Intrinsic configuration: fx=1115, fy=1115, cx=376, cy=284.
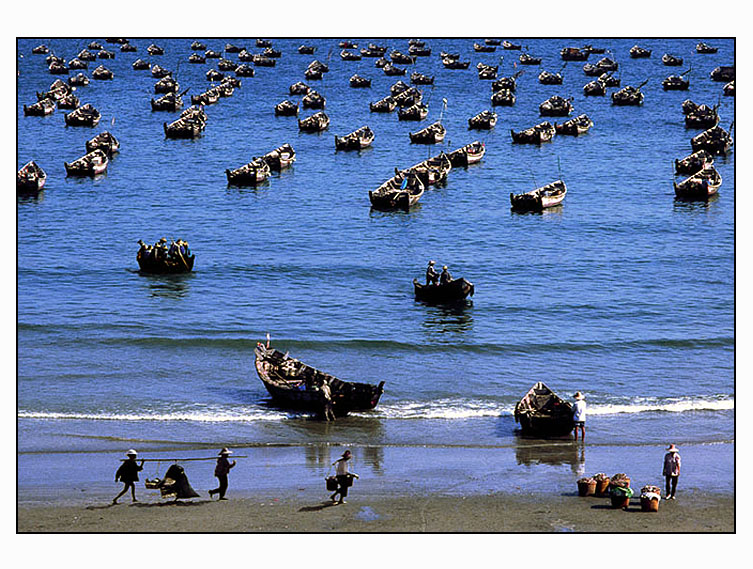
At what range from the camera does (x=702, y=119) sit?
100m

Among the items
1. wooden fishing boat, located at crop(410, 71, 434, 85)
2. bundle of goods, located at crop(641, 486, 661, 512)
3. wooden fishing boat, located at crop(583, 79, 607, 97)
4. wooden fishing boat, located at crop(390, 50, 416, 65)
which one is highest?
wooden fishing boat, located at crop(390, 50, 416, 65)

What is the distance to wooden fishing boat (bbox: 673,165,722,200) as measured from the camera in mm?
76938

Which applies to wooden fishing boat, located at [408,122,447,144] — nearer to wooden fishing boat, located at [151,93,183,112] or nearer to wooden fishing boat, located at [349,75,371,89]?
wooden fishing boat, located at [151,93,183,112]

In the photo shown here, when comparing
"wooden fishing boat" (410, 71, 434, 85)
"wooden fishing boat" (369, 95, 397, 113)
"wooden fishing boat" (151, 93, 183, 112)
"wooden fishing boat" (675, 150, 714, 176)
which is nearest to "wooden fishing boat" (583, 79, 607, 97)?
"wooden fishing boat" (410, 71, 434, 85)

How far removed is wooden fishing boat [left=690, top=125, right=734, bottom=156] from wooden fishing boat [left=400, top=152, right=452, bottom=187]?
22107 millimetres

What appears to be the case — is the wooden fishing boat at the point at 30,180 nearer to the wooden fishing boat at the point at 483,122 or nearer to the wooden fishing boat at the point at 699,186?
the wooden fishing boat at the point at 483,122

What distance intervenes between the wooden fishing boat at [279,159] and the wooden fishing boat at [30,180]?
667 inches

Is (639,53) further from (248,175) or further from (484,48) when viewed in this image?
(248,175)

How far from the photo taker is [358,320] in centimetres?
5128

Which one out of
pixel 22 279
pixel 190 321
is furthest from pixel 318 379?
pixel 22 279

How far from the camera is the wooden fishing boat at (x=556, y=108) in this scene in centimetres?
10888

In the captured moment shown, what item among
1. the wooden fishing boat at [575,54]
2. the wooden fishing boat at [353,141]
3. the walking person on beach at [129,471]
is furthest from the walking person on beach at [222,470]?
the wooden fishing boat at [575,54]

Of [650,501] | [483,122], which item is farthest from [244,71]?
[650,501]

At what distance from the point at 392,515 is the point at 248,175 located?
5735 cm
